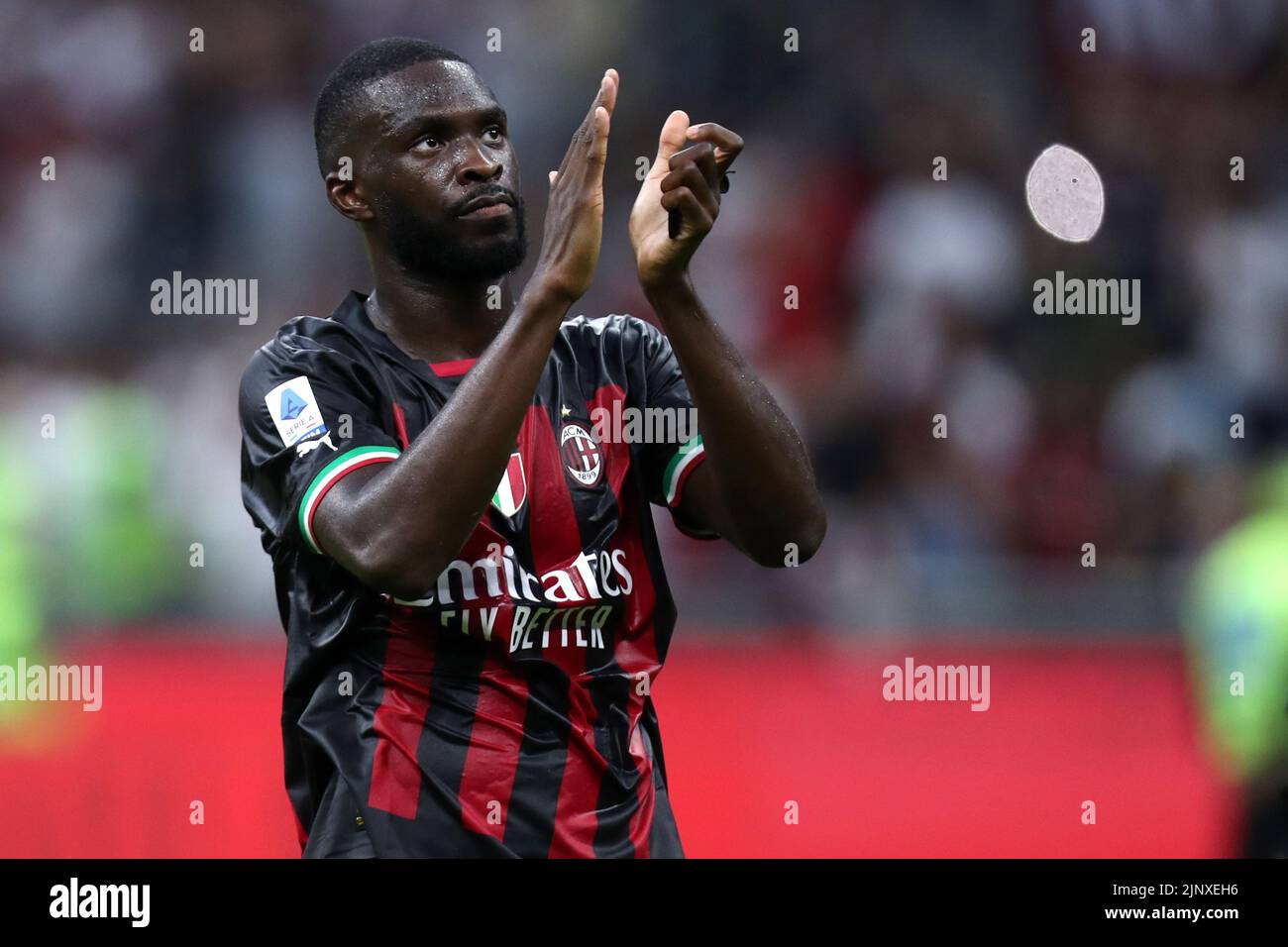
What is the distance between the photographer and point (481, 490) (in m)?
2.70

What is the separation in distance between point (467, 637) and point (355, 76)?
1.11 meters

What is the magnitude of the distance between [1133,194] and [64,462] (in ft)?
19.2

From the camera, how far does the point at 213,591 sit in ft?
25.2

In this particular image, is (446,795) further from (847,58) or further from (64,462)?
(847,58)

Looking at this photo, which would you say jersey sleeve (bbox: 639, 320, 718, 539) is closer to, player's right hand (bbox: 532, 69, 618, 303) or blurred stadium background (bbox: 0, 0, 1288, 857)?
player's right hand (bbox: 532, 69, 618, 303)

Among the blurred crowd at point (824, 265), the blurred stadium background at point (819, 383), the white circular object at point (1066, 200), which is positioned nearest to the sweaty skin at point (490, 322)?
the white circular object at point (1066, 200)

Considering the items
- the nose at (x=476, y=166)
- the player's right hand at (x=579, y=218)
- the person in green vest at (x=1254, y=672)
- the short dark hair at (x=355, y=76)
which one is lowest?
the person in green vest at (x=1254, y=672)

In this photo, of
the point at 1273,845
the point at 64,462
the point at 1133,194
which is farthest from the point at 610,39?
the point at 1273,845

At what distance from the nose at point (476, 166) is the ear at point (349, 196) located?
26 centimetres

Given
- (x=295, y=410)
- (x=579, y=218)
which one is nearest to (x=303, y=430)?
(x=295, y=410)

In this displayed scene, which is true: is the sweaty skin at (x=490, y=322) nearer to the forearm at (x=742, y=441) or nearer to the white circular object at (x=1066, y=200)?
the forearm at (x=742, y=441)

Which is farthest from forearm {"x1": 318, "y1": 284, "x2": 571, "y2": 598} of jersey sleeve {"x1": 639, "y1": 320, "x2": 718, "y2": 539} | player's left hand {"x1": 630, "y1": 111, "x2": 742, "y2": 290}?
jersey sleeve {"x1": 639, "y1": 320, "x2": 718, "y2": 539}

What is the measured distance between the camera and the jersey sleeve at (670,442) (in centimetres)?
316

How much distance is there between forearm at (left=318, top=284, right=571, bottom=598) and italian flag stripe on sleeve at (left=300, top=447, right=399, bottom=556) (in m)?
0.12
